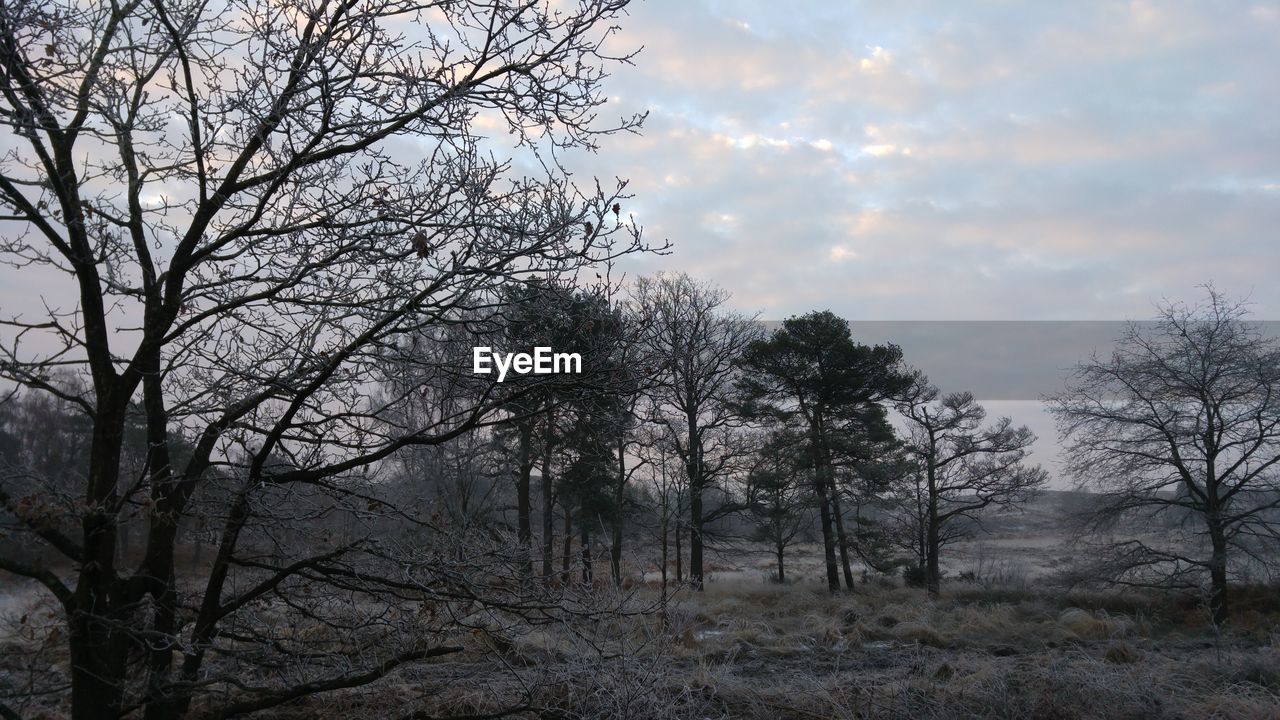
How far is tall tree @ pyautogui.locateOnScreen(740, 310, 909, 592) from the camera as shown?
25.8m

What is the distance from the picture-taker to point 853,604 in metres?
20.0

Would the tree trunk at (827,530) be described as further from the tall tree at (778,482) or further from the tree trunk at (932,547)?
the tree trunk at (932,547)

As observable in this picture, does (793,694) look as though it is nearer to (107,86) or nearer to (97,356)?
(97,356)

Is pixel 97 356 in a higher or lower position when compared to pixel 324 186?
lower

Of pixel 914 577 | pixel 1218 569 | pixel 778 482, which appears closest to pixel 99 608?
pixel 1218 569

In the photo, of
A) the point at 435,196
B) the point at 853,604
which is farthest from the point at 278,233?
the point at 853,604

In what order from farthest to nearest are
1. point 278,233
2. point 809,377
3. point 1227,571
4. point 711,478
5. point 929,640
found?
point 809,377, point 711,478, point 1227,571, point 929,640, point 278,233

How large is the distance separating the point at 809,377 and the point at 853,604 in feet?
27.6

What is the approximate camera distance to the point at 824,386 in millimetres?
26281

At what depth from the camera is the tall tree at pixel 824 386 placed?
84.5ft

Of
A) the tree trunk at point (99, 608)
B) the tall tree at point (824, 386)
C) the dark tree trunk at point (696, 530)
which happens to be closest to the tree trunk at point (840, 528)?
the tall tree at point (824, 386)

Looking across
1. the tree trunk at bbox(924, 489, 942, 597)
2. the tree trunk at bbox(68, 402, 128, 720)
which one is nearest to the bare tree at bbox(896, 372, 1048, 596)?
the tree trunk at bbox(924, 489, 942, 597)

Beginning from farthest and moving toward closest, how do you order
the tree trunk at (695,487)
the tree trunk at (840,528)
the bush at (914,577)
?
the bush at (914,577) → the tree trunk at (840,528) → the tree trunk at (695,487)

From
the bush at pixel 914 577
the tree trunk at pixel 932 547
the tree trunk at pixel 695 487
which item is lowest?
the bush at pixel 914 577
